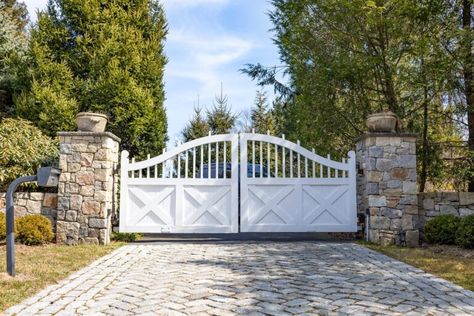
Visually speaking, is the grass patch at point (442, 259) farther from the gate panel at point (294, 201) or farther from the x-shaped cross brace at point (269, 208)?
the x-shaped cross brace at point (269, 208)

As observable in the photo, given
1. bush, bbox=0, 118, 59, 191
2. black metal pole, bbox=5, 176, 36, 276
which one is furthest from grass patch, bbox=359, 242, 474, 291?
bush, bbox=0, 118, 59, 191

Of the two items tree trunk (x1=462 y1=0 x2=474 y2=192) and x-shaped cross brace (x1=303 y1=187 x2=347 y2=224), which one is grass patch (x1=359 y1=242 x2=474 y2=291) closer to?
x-shaped cross brace (x1=303 y1=187 x2=347 y2=224)

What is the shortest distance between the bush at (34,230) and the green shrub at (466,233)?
5838 mm

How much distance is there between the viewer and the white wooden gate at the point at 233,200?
22.1 feet

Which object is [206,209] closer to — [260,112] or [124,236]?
[124,236]

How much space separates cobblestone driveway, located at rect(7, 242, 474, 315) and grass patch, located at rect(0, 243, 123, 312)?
0.14 metres

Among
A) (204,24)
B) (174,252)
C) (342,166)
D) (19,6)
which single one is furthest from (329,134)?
(19,6)

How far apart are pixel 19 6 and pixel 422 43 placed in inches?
766

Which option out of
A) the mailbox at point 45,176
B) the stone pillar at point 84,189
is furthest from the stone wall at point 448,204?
the mailbox at point 45,176

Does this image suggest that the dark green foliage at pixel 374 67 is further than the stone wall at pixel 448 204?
Yes

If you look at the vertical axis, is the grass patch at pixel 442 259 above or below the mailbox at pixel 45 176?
below

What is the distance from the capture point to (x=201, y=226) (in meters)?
6.79

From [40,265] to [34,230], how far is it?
1.61 metres

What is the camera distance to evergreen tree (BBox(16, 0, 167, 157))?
841 cm
